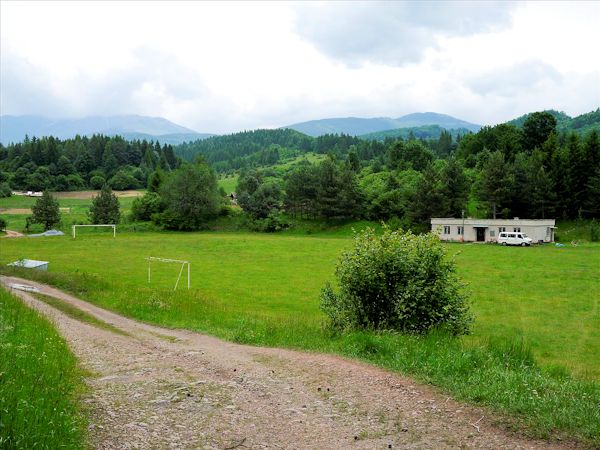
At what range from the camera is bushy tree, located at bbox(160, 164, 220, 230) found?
9444cm

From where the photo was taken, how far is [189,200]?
3723 inches

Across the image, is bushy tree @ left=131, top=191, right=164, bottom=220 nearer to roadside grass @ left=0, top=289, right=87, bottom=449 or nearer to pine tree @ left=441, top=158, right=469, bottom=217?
pine tree @ left=441, top=158, right=469, bottom=217

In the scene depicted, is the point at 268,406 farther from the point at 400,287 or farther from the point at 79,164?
the point at 79,164

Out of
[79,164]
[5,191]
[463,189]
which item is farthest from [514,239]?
[79,164]

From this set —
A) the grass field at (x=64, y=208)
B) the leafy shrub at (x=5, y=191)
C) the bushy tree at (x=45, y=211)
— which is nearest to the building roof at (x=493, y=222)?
the grass field at (x=64, y=208)

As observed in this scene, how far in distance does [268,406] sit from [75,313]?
14.6m

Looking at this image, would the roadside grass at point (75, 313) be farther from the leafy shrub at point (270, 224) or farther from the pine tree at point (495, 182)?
the pine tree at point (495, 182)

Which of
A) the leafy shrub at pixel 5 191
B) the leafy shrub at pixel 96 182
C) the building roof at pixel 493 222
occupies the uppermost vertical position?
the leafy shrub at pixel 96 182

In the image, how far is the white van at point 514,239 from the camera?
64069mm

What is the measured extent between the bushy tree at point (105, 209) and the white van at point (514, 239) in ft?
227

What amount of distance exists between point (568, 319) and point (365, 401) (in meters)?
20.6

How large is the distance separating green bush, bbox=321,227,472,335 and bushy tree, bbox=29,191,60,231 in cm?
8633

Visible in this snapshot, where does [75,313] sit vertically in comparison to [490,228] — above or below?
below

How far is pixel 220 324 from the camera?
18812 millimetres
